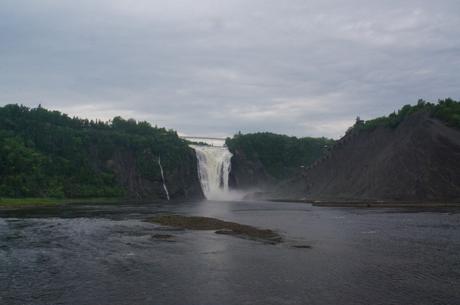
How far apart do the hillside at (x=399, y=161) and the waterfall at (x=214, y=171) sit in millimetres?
45624

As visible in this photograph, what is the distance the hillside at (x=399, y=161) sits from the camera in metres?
88.8

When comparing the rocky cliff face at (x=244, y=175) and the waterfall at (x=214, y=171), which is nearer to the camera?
the waterfall at (x=214, y=171)

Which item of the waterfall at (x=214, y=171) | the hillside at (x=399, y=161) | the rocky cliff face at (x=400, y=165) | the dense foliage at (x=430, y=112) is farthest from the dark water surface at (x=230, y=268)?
the waterfall at (x=214, y=171)

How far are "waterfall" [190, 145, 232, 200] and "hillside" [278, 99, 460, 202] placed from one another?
4562cm

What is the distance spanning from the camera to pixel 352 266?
2475 cm

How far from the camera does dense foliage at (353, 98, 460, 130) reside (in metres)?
101

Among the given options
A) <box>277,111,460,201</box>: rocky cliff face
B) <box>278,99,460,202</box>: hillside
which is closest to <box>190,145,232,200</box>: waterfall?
<box>278,99,460,202</box>: hillside

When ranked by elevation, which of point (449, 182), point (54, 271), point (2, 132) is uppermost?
point (2, 132)

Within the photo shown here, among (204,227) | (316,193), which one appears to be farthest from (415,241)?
(316,193)

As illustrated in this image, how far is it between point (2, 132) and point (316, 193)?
92368 millimetres

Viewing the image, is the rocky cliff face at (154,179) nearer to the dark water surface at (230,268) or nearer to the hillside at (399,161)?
the hillside at (399,161)

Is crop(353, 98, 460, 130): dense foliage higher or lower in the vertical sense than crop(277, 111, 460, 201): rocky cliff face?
higher

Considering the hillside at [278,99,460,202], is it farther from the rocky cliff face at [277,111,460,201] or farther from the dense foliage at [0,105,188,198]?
the dense foliage at [0,105,188,198]

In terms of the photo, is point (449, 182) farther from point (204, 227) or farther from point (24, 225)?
point (24, 225)
